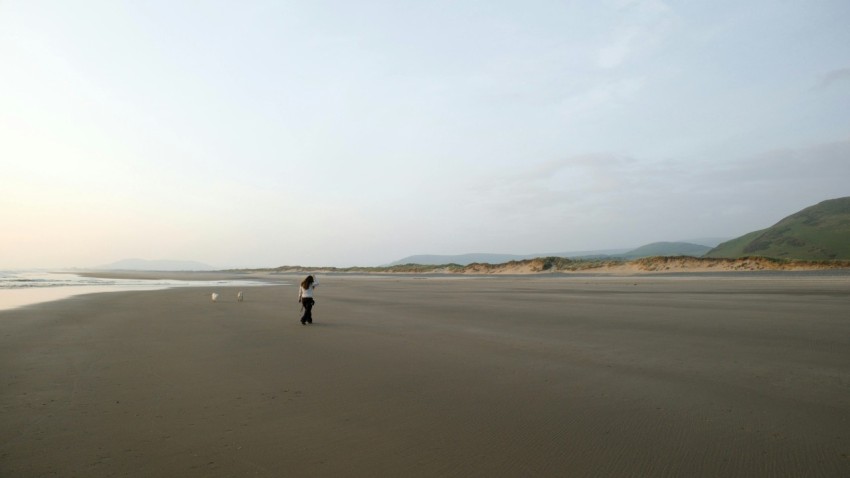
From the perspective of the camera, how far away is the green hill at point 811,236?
5803 centimetres

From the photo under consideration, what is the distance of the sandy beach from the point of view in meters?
3.98

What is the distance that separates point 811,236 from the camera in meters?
68.1

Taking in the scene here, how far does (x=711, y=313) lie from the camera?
13.4m

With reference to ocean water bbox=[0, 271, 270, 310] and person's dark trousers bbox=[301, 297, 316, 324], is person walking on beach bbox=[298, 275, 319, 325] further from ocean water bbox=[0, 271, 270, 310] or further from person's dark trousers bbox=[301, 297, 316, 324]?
ocean water bbox=[0, 271, 270, 310]

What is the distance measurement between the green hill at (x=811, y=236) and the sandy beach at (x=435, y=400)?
200ft

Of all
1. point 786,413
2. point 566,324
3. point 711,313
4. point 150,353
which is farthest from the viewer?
point 711,313

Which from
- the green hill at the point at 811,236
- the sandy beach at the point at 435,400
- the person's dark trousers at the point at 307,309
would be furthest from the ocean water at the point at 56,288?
the green hill at the point at 811,236

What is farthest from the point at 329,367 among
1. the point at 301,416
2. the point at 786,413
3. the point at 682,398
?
the point at 786,413

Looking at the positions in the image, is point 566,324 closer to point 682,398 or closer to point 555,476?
point 682,398

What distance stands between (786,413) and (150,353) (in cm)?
1049

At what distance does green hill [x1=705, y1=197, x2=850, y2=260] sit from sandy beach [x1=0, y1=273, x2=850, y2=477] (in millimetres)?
61095

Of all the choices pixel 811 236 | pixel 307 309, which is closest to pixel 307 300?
pixel 307 309

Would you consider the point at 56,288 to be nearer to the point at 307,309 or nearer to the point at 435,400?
the point at 307,309

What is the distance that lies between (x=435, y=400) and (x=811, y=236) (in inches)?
3398
